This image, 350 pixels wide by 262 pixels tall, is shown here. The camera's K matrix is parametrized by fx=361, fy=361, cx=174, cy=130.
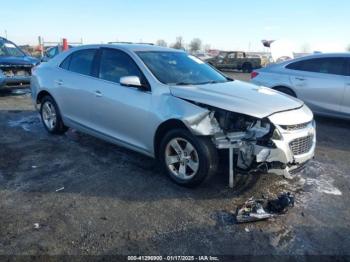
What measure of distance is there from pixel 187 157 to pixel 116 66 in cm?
180

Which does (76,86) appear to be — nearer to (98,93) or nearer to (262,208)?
(98,93)

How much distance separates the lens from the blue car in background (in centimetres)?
1026

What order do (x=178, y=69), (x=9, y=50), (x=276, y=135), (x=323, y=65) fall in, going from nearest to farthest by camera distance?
(x=276, y=135)
(x=178, y=69)
(x=323, y=65)
(x=9, y=50)

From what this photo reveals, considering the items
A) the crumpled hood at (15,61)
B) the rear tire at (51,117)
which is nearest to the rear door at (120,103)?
the rear tire at (51,117)

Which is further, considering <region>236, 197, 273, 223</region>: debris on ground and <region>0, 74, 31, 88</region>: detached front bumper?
<region>0, 74, 31, 88</region>: detached front bumper

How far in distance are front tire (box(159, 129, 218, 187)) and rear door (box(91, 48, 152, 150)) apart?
1.31 feet

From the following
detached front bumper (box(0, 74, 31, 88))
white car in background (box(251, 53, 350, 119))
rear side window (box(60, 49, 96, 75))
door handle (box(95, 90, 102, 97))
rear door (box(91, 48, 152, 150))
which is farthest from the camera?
detached front bumper (box(0, 74, 31, 88))

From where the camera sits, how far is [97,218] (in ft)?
12.0

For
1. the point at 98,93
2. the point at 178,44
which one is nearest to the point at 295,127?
the point at 98,93

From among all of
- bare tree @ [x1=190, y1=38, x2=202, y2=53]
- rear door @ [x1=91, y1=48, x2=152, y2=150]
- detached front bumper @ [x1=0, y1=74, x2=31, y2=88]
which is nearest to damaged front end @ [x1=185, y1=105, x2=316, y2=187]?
rear door @ [x1=91, y1=48, x2=152, y2=150]

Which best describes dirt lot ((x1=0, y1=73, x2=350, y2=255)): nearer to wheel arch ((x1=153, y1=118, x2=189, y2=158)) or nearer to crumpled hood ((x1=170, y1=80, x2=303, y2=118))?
wheel arch ((x1=153, y1=118, x2=189, y2=158))

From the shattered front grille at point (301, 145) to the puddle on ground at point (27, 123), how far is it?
5033mm

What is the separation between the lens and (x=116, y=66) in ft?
A: 16.9

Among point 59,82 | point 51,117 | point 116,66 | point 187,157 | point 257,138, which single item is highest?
point 116,66
